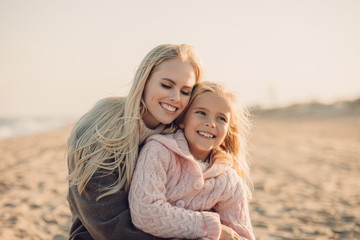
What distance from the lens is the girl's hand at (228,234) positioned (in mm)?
2521

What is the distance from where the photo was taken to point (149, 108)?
9.53 ft

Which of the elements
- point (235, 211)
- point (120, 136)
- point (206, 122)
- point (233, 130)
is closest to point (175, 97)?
point (206, 122)

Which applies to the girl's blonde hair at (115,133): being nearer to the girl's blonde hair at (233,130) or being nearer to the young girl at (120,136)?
the young girl at (120,136)

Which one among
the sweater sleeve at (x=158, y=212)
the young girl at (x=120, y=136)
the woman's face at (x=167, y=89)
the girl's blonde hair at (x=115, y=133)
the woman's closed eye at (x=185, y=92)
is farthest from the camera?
the woman's closed eye at (x=185, y=92)

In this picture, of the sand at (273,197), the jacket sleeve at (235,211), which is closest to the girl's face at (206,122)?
the jacket sleeve at (235,211)

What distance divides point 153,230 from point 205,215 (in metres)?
0.41

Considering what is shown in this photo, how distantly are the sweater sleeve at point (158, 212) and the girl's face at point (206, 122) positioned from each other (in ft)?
1.58

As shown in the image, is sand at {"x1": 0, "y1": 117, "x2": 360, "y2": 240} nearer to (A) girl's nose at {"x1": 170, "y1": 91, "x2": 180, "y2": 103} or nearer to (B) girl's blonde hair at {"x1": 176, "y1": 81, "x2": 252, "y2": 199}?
(B) girl's blonde hair at {"x1": 176, "y1": 81, "x2": 252, "y2": 199}

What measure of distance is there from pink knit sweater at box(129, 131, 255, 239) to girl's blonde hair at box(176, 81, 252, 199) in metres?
0.29

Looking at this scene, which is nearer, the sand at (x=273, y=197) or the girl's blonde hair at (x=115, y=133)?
the girl's blonde hair at (x=115, y=133)

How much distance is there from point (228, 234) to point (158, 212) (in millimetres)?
600

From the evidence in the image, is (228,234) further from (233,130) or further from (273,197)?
(273,197)

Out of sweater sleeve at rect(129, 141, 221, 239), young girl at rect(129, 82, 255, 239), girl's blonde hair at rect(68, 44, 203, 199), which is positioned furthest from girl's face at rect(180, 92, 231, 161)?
sweater sleeve at rect(129, 141, 221, 239)

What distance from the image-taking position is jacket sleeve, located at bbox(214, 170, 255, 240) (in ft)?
8.91
